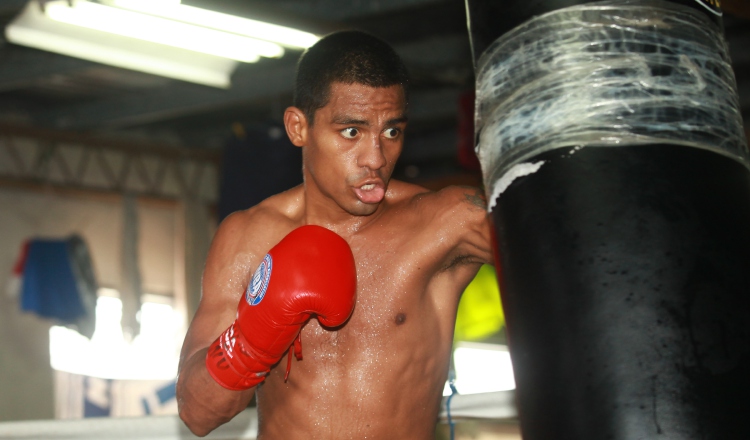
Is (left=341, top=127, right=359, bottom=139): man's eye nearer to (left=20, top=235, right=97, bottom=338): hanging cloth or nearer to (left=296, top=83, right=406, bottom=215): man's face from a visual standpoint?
(left=296, top=83, right=406, bottom=215): man's face

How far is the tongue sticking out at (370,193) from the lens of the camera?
1716 millimetres

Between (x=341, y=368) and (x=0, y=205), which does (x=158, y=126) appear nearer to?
(x=0, y=205)

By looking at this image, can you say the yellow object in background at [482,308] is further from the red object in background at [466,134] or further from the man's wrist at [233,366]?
the man's wrist at [233,366]

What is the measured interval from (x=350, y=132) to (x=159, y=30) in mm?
2399

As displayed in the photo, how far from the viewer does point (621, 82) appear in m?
0.95

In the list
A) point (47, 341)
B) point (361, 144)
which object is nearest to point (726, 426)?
point (361, 144)

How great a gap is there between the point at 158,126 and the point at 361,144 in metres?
5.97

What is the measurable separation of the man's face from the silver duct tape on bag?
71 cm

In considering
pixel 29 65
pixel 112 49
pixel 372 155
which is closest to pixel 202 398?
pixel 372 155

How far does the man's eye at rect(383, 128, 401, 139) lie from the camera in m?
1.75

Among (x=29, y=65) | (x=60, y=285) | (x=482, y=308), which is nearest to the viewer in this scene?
(x=29, y=65)

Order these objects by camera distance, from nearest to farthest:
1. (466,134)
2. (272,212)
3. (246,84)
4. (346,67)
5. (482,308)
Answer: (346,67), (272,212), (466,134), (246,84), (482,308)

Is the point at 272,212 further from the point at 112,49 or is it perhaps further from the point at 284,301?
the point at 112,49

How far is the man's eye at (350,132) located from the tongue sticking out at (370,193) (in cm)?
11
